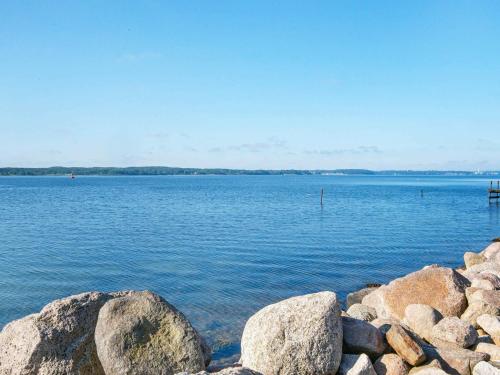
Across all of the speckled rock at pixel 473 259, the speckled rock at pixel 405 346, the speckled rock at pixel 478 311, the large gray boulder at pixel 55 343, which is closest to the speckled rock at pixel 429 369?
the speckled rock at pixel 405 346

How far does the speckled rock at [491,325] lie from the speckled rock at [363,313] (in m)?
2.89

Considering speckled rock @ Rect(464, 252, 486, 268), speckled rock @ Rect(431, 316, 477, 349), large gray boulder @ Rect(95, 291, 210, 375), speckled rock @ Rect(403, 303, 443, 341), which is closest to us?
large gray boulder @ Rect(95, 291, 210, 375)

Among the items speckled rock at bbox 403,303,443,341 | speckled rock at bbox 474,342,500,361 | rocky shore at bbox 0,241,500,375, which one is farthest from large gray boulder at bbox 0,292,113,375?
speckled rock at bbox 474,342,500,361

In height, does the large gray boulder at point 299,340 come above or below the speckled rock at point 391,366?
above

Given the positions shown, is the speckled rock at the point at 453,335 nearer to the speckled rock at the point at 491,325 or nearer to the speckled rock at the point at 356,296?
the speckled rock at the point at 491,325

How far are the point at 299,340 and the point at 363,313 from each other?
5.71 metres

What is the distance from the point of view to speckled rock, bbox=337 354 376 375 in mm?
8672

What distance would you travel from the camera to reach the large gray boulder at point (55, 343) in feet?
28.0

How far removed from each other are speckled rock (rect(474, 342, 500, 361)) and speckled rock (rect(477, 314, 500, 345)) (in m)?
0.79

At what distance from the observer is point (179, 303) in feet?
61.9

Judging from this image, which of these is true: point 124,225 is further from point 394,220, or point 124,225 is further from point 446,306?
point 446,306

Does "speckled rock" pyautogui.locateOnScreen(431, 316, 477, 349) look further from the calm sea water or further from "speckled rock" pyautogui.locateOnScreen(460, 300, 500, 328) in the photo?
the calm sea water

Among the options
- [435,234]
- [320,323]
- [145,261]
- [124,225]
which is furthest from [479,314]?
[124,225]

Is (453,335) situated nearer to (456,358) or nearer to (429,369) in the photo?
(456,358)
